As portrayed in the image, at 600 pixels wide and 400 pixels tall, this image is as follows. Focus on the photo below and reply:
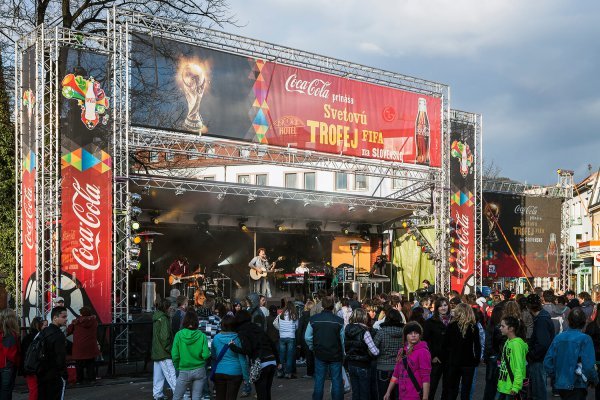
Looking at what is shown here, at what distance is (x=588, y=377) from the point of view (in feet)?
29.0

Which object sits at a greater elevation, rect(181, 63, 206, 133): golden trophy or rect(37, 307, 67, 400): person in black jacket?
rect(181, 63, 206, 133): golden trophy

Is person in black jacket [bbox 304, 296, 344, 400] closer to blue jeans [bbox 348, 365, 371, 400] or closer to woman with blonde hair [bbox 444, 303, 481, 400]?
blue jeans [bbox 348, 365, 371, 400]

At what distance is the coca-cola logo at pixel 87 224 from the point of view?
18188 millimetres

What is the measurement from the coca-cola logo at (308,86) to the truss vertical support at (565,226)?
45.9 ft

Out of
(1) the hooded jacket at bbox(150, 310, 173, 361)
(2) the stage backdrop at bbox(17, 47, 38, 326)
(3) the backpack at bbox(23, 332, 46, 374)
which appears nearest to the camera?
(3) the backpack at bbox(23, 332, 46, 374)

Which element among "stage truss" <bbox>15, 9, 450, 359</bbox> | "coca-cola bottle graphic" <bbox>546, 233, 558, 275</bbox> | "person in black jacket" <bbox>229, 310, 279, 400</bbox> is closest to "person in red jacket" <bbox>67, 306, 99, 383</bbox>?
"stage truss" <bbox>15, 9, 450, 359</bbox>

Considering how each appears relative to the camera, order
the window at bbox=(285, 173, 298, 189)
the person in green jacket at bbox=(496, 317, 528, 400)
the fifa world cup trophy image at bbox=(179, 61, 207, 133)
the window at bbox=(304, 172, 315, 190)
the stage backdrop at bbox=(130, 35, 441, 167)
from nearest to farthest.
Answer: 1. the person in green jacket at bbox=(496, 317, 528, 400)
2. the stage backdrop at bbox=(130, 35, 441, 167)
3. the fifa world cup trophy image at bbox=(179, 61, 207, 133)
4. the window at bbox=(304, 172, 315, 190)
5. the window at bbox=(285, 173, 298, 189)

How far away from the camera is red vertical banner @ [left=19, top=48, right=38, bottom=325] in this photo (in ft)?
60.0

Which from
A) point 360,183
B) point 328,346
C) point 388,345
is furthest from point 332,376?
point 360,183

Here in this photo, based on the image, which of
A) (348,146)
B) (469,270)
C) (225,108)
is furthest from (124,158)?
(469,270)

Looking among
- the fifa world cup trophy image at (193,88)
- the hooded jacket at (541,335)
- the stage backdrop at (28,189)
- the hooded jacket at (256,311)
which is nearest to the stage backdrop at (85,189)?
the stage backdrop at (28,189)

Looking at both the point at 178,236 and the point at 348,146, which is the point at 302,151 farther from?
the point at 178,236

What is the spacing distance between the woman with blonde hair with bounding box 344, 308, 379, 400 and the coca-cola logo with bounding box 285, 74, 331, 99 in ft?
43.1

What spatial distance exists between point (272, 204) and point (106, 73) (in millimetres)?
9415
